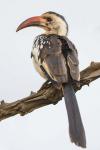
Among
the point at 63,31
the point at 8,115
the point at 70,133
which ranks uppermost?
the point at 63,31

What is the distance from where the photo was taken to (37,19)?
28.0 feet

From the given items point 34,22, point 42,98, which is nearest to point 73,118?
point 42,98

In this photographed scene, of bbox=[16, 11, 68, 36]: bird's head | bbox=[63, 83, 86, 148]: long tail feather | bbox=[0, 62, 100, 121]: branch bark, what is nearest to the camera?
bbox=[63, 83, 86, 148]: long tail feather

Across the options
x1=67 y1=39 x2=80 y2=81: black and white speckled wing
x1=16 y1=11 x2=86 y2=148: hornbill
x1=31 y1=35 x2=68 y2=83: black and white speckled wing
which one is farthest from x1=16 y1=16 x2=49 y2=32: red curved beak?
x1=67 y1=39 x2=80 y2=81: black and white speckled wing

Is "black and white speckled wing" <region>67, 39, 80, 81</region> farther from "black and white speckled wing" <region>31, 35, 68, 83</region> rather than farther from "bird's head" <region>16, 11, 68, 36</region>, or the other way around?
"bird's head" <region>16, 11, 68, 36</region>

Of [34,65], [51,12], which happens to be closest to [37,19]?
[51,12]

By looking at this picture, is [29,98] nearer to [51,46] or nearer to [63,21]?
[51,46]

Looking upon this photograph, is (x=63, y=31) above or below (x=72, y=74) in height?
above

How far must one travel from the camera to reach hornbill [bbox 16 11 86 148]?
6613 mm

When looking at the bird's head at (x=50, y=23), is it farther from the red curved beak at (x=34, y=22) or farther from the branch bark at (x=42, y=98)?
the branch bark at (x=42, y=98)

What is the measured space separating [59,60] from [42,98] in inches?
20.3

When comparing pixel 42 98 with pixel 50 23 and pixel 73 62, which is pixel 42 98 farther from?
pixel 50 23

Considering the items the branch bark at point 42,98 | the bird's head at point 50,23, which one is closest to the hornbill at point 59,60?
the bird's head at point 50,23

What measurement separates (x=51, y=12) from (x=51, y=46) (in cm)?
121
